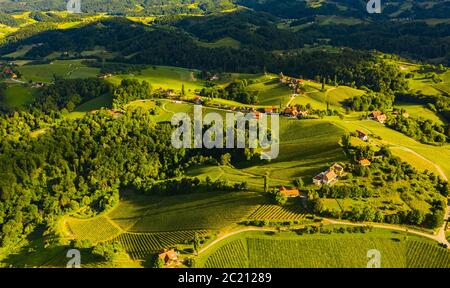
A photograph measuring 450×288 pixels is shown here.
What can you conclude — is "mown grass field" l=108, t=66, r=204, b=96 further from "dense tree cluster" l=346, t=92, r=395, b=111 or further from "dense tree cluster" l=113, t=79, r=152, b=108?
"dense tree cluster" l=346, t=92, r=395, b=111

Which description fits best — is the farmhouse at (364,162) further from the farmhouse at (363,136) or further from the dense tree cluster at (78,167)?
the dense tree cluster at (78,167)

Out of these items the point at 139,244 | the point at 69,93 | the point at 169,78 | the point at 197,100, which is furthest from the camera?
the point at 169,78

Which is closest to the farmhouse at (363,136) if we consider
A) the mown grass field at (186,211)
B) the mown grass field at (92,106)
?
the mown grass field at (186,211)

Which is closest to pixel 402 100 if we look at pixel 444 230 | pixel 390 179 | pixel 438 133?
pixel 438 133

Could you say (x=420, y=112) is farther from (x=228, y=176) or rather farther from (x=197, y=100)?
(x=228, y=176)

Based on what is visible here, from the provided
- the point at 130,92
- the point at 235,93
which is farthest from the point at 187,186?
the point at 235,93

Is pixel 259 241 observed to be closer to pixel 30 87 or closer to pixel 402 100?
pixel 402 100

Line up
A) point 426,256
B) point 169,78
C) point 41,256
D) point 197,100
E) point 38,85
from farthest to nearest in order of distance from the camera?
point 169,78, point 38,85, point 197,100, point 41,256, point 426,256
